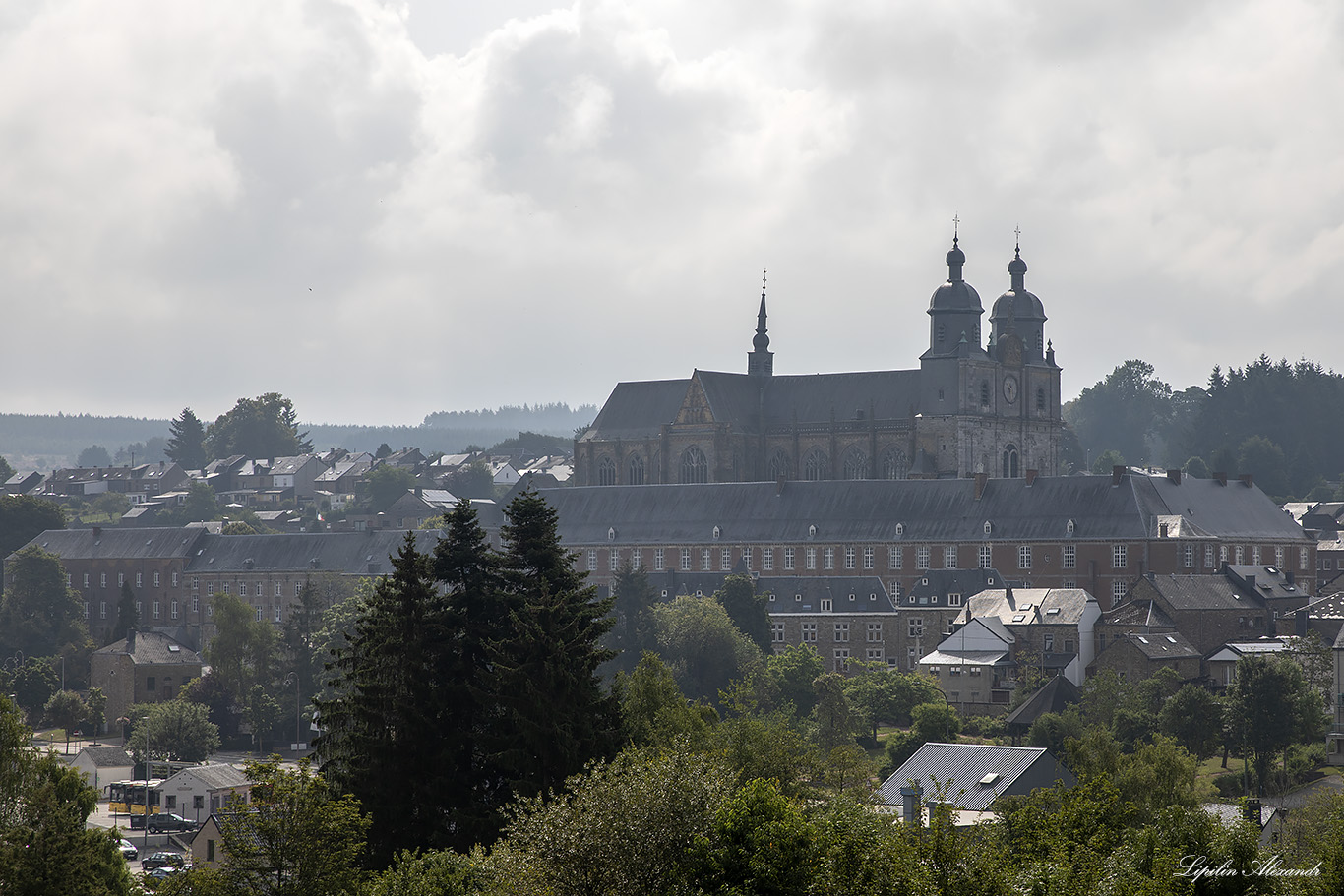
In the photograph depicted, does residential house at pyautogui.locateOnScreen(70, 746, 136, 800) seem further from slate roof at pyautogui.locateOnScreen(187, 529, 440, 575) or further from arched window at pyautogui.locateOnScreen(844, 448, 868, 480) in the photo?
arched window at pyautogui.locateOnScreen(844, 448, 868, 480)

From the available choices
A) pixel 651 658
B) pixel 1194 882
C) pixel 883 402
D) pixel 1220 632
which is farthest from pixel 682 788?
pixel 883 402

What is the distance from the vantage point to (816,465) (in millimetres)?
141750

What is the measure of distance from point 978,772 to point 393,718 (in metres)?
31.8

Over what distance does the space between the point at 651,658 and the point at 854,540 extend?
67080 millimetres

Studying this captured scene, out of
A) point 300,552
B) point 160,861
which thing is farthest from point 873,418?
point 160,861

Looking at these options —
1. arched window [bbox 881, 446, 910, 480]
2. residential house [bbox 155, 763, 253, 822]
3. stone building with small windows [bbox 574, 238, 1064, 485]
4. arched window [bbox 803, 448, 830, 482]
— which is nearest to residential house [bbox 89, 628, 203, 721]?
residential house [bbox 155, 763, 253, 822]

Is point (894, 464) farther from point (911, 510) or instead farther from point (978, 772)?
point (978, 772)

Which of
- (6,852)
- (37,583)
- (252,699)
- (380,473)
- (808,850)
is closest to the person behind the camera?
(808,850)

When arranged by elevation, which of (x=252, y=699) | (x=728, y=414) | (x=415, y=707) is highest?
(x=728, y=414)

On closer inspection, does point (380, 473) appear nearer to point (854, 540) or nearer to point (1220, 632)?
point (854, 540)

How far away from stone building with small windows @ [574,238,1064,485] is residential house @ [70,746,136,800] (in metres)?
49.1

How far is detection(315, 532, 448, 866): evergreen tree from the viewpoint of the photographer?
141 feet

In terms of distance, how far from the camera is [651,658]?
5597 centimetres

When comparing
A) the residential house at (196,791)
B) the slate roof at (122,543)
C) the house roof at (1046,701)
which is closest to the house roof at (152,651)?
the slate roof at (122,543)
